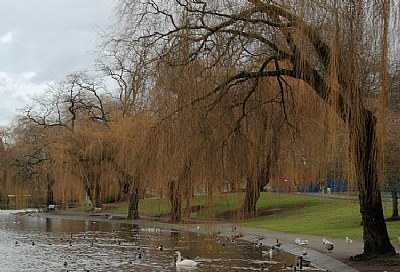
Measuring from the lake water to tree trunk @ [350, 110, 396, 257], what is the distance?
2.69 metres

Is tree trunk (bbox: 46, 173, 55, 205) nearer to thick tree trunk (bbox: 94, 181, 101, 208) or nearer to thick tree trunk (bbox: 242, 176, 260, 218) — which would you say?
thick tree trunk (bbox: 94, 181, 101, 208)

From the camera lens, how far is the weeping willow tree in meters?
11.8

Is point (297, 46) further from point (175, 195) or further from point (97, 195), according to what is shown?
point (97, 195)

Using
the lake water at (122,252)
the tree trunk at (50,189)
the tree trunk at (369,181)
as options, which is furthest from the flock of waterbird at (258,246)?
the tree trunk at (50,189)

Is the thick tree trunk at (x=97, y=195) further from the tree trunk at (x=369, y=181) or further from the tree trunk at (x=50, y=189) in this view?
the tree trunk at (x=369, y=181)

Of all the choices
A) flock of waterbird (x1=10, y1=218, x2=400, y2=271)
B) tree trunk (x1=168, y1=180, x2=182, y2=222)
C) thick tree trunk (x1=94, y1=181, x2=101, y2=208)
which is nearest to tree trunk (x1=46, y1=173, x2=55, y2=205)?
thick tree trunk (x1=94, y1=181, x2=101, y2=208)

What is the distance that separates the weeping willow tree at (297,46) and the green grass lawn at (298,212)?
1.09m

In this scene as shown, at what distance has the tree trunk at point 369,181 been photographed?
1288 centimetres

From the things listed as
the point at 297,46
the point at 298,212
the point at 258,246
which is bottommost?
the point at 258,246

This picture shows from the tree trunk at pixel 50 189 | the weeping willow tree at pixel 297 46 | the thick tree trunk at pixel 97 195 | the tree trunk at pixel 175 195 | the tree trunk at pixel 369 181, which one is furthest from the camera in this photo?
the tree trunk at pixel 50 189

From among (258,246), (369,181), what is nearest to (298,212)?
(258,246)

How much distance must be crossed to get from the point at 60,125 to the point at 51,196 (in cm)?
1025

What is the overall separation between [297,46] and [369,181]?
3878mm

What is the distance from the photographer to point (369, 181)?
1427 centimetres
